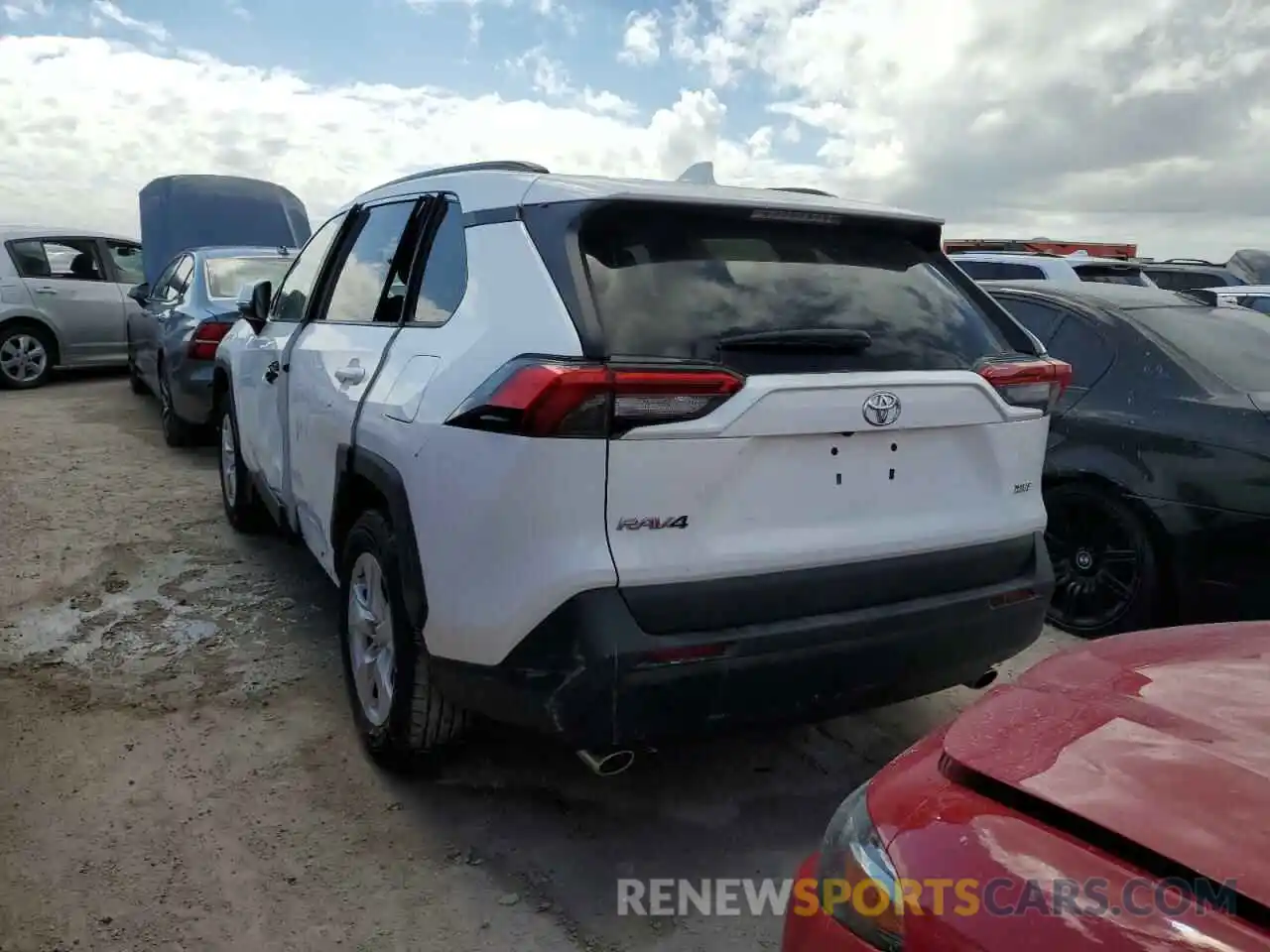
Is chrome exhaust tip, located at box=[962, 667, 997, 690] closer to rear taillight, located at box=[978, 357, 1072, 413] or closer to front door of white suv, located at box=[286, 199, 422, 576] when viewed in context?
rear taillight, located at box=[978, 357, 1072, 413]

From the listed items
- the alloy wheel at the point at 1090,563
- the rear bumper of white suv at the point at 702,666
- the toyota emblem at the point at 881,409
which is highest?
the toyota emblem at the point at 881,409

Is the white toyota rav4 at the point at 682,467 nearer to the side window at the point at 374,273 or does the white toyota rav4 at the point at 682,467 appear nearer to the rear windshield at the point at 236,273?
the side window at the point at 374,273

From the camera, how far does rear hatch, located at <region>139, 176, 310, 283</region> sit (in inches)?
498

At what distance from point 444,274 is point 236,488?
310cm

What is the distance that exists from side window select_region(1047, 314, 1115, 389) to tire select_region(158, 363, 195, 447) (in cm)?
612

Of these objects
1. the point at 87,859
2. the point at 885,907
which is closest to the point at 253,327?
the point at 87,859

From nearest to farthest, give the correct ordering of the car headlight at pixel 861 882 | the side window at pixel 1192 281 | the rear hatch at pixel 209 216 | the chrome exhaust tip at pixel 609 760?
1. the car headlight at pixel 861 882
2. the chrome exhaust tip at pixel 609 760
3. the side window at pixel 1192 281
4. the rear hatch at pixel 209 216

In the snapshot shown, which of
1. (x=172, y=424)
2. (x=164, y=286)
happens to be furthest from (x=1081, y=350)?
(x=164, y=286)

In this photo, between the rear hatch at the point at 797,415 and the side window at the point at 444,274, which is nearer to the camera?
the rear hatch at the point at 797,415

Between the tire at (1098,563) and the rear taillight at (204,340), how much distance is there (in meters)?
5.68

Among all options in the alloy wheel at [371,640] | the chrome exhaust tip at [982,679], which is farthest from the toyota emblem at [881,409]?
the alloy wheel at [371,640]

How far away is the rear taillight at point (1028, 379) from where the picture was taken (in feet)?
9.45

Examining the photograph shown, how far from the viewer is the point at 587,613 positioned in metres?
2.35

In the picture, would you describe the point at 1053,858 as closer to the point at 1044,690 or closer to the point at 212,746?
the point at 1044,690
